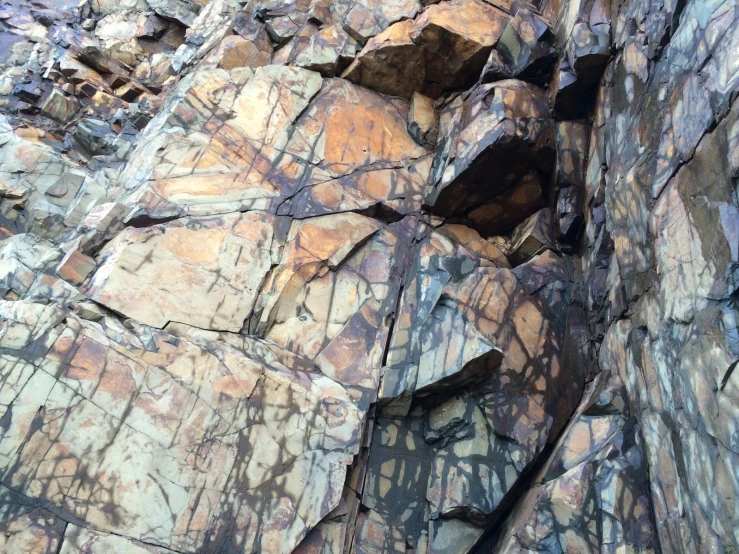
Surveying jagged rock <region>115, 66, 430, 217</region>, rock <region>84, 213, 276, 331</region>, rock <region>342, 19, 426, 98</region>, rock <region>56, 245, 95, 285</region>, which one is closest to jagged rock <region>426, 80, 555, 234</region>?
jagged rock <region>115, 66, 430, 217</region>

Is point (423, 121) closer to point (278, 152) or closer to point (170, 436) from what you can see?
point (278, 152)

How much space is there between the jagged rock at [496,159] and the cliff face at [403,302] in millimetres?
33

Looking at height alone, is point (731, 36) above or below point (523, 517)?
above

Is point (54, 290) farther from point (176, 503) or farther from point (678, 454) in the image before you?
point (678, 454)

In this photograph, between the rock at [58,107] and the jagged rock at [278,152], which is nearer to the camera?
the jagged rock at [278,152]

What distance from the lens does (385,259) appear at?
6.61 meters

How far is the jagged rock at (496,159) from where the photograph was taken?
6.60m

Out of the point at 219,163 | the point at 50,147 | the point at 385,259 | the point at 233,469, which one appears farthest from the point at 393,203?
the point at 50,147

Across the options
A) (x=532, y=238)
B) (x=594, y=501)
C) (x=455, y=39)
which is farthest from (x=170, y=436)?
(x=455, y=39)

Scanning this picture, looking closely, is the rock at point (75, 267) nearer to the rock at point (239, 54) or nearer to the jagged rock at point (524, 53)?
the rock at point (239, 54)

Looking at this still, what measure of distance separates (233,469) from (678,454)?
343 cm

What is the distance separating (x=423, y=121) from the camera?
25.3ft

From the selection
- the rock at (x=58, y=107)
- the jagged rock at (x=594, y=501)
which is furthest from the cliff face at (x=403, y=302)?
the rock at (x=58, y=107)

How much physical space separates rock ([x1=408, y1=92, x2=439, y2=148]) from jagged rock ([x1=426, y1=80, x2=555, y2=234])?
51 centimetres
